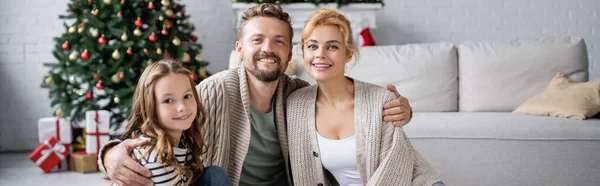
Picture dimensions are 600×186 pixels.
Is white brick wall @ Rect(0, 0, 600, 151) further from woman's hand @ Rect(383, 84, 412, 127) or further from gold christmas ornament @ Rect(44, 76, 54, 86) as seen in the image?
woman's hand @ Rect(383, 84, 412, 127)

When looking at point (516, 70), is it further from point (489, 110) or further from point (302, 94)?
point (302, 94)

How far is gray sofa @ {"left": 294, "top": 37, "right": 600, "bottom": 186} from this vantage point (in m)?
2.62

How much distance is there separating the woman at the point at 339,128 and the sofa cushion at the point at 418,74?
1.45 metres

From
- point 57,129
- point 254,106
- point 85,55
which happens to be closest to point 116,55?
point 85,55

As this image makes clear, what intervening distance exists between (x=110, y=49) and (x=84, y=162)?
0.73 meters

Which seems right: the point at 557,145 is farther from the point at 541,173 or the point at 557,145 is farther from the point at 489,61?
the point at 489,61

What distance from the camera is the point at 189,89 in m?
1.58

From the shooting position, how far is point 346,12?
454cm

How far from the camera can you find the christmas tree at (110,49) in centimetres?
361

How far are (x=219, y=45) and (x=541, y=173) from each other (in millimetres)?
2887

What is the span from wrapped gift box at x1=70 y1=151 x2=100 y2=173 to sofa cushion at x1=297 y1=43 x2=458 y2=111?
172 cm

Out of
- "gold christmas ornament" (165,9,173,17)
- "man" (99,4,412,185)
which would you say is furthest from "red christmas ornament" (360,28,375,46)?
"man" (99,4,412,185)

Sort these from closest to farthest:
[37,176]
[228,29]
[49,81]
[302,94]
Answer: [302,94] → [37,176] → [49,81] → [228,29]

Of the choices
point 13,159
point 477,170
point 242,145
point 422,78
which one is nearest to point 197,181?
point 242,145
